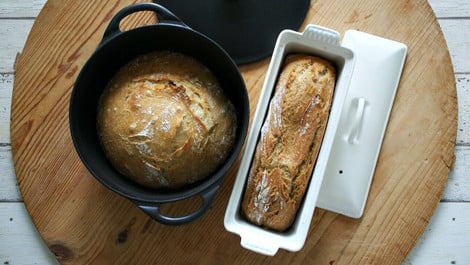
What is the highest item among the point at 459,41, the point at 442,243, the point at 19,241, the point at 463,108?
the point at 459,41

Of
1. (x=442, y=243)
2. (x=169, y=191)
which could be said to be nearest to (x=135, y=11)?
(x=169, y=191)

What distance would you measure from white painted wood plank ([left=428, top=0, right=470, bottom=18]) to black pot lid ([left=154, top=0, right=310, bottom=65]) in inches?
14.3

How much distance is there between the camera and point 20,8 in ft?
3.63

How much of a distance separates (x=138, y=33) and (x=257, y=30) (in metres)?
0.28

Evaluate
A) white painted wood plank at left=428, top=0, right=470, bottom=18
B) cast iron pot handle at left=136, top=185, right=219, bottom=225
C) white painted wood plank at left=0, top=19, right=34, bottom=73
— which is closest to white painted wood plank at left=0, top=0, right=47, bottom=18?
white painted wood plank at left=0, top=19, right=34, bottom=73

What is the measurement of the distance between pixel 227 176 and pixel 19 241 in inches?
21.3

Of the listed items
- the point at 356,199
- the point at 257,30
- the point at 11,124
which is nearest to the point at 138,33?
the point at 257,30

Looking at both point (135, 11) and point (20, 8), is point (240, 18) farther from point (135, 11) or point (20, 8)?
point (20, 8)

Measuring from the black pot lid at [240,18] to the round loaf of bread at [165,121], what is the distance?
0.13m

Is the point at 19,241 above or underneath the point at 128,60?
underneath

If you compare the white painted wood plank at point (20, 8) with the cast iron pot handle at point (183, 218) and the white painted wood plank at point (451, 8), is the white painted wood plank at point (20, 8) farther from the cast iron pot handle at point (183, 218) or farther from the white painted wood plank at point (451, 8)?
the white painted wood plank at point (451, 8)

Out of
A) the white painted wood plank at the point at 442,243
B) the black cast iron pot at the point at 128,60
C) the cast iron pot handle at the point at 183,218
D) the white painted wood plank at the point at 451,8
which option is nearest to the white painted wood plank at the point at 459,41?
the white painted wood plank at the point at 451,8

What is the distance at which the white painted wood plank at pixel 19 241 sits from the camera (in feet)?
3.46

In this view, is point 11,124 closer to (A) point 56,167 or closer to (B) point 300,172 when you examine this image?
(A) point 56,167
